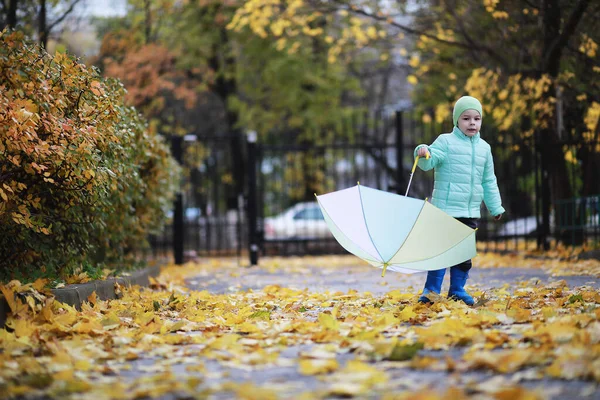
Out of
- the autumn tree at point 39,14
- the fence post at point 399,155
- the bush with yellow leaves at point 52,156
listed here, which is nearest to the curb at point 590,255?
the fence post at point 399,155

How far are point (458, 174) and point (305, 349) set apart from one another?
265cm

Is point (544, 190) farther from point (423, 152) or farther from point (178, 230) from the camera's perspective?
point (423, 152)

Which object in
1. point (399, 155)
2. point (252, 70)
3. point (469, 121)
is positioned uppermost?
point (252, 70)

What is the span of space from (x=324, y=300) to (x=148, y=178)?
4.30 meters

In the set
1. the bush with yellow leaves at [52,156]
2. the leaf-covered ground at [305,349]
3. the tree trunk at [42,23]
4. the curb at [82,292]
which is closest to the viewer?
the leaf-covered ground at [305,349]

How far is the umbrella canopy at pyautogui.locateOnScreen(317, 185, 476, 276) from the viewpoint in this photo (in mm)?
6539

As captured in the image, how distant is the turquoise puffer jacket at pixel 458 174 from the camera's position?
6.98m

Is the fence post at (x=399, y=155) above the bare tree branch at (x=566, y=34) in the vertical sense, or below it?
below

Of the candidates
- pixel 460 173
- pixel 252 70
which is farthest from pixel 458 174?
pixel 252 70

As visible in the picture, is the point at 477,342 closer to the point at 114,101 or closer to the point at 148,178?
the point at 114,101

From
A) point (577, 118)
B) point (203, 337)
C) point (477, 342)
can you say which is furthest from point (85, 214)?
point (577, 118)

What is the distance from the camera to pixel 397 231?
265 inches

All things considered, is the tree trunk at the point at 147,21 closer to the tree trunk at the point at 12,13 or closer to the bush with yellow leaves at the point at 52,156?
the tree trunk at the point at 12,13

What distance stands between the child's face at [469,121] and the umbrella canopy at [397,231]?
32.9 inches
